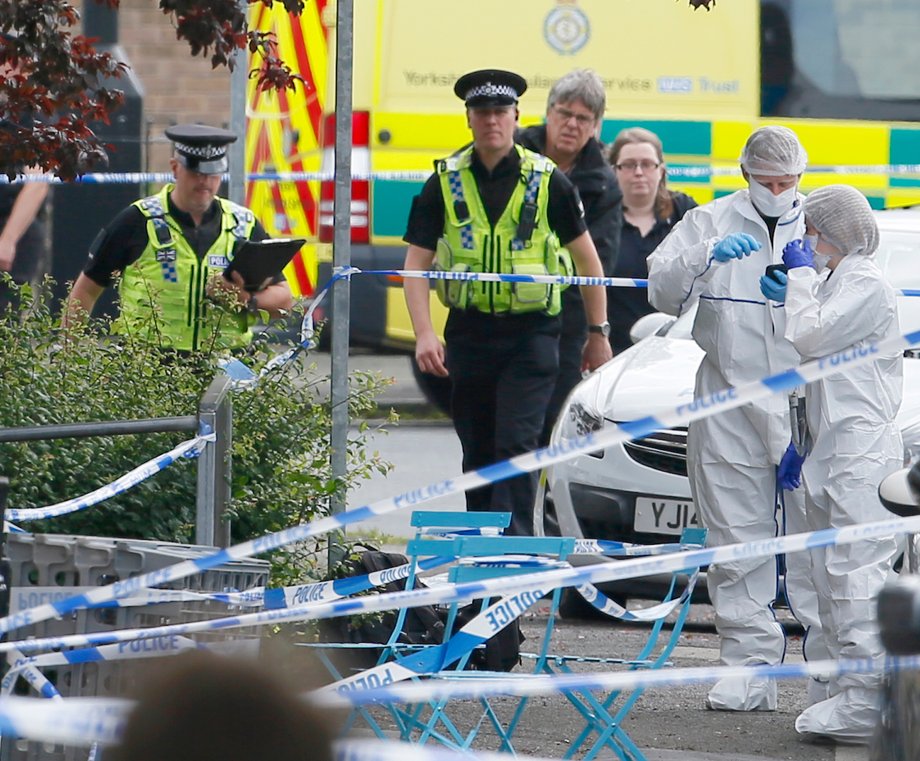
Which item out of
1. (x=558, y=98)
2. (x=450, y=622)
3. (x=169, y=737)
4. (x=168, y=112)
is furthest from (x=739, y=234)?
(x=168, y=112)

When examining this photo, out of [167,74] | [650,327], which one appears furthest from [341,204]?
[167,74]

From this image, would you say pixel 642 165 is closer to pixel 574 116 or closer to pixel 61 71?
pixel 574 116

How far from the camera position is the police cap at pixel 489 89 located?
701 cm

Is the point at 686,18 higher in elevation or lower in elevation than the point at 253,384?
higher

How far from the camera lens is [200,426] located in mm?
4531

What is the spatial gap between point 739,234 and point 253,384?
4.88ft

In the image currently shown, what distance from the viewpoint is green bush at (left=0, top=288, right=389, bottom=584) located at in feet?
16.9

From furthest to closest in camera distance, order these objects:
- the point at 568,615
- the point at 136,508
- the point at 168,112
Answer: the point at 168,112, the point at 568,615, the point at 136,508

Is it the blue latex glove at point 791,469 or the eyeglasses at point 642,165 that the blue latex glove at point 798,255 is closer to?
the blue latex glove at point 791,469

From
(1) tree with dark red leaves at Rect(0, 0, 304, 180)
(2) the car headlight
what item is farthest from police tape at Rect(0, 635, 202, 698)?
(2) the car headlight

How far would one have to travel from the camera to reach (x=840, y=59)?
13.6m

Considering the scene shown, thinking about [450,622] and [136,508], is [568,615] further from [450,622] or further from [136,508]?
[450,622]

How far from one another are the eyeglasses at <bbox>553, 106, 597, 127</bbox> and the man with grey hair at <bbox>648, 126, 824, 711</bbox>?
2249 millimetres

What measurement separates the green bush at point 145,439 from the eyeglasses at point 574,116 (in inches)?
104
